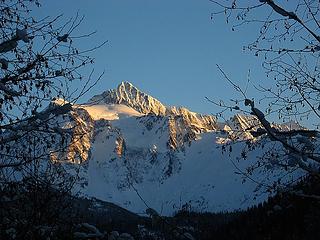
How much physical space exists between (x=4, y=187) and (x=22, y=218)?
1230 millimetres

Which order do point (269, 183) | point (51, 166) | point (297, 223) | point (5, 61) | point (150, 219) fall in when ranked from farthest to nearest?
point (297, 223) → point (150, 219) → point (51, 166) → point (269, 183) → point (5, 61)

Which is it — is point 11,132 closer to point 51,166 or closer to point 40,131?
point 40,131

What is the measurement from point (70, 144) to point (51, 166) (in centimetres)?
218

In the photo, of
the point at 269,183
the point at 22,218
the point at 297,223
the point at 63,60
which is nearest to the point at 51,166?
the point at 22,218

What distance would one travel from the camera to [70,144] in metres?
7.30

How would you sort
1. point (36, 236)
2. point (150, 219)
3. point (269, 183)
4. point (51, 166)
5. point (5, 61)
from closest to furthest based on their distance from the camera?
point (5, 61) < point (269, 183) < point (36, 236) < point (51, 166) < point (150, 219)

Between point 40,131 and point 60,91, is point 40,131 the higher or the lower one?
the lower one

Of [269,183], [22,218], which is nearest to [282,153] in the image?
[269,183]

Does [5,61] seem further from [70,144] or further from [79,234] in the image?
[79,234]

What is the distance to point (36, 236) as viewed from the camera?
324 inches

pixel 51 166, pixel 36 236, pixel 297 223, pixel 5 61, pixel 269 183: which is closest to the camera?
pixel 5 61

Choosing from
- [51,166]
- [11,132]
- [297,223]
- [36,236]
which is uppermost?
[297,223]

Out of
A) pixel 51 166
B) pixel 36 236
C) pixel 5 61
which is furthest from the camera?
pixel 51 166

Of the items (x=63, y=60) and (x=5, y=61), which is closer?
(x=5, y=61)
